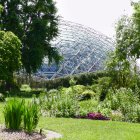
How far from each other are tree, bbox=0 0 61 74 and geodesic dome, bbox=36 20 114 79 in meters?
23.1

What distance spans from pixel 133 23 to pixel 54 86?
65.4 ft

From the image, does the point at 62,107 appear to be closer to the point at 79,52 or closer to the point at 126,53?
the point at 126,53

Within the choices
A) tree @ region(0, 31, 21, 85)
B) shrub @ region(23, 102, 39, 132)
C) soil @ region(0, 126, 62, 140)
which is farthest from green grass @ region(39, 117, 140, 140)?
tree @ region(0, 31, 21, 85)

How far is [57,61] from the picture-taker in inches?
1957

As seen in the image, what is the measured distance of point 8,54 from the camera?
35.3m

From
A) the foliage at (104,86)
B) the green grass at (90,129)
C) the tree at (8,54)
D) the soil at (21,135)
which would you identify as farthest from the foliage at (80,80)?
the soil at (21,135)

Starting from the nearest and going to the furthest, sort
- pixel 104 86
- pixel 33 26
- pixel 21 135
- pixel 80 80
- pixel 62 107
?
pixel 21 135, pixel 62 107, pixel 104 86, pixel 33 26, pixel 80 80

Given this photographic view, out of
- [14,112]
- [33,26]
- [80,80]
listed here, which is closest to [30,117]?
[14,112]

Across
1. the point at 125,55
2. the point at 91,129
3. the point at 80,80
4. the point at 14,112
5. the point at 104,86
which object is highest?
the point at 125,55

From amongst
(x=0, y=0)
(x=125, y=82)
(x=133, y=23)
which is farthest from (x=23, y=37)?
(x=125, y=82)

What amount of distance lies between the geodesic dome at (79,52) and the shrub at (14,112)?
57.8m

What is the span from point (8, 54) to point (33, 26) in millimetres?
11204

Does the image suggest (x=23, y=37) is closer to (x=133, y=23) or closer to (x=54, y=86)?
(x=54, y=86)

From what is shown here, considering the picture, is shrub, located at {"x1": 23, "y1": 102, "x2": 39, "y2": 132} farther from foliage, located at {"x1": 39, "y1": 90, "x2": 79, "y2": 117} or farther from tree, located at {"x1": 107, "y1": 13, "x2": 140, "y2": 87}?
tree, located at {"x1": 107, "y1": 13, "x2": 140, "y2": 87}
